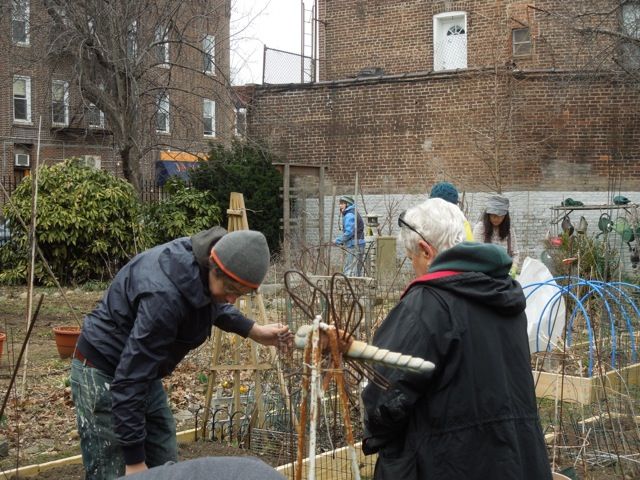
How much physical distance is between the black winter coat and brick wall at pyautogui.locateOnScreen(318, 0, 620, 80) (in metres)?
16.8

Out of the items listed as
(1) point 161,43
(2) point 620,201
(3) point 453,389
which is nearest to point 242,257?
(3) point 453,389

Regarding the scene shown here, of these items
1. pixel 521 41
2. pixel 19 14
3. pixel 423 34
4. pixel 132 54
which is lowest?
pixel 132 54

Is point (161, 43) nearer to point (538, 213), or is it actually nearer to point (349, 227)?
point (349, 227)

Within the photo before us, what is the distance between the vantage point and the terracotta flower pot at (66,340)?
9.20 m

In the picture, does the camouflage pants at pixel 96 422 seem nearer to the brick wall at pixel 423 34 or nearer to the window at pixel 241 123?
the window at pixel 241 123

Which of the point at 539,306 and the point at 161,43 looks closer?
the point at 539,306

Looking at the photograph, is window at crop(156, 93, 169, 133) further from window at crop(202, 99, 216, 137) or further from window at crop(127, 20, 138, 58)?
window at crop(127, 20, 138, 58)

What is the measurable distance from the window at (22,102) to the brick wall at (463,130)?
12.0m

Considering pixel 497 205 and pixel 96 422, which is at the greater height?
pixel 497 205

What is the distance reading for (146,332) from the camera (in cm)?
328

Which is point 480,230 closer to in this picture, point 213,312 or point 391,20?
point 213,312

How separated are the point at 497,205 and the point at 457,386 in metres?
4.97

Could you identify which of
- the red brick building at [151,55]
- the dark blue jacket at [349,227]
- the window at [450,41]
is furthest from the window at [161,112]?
the window at [450,41]

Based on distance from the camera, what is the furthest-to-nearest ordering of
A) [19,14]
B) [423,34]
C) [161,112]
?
[423,34]
[161,112]
[19,14]
